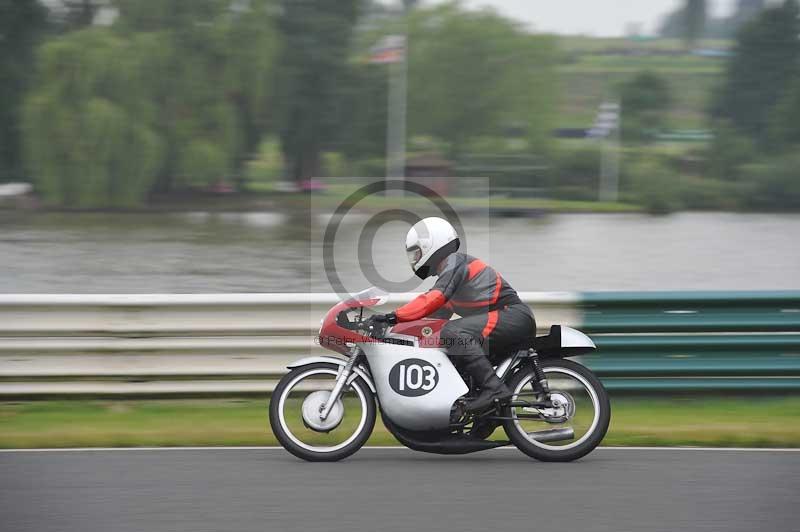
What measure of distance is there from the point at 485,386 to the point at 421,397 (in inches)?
14.7

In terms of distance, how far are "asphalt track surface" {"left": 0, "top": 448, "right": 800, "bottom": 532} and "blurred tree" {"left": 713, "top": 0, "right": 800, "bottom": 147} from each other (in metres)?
52.4

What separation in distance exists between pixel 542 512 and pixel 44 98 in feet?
132

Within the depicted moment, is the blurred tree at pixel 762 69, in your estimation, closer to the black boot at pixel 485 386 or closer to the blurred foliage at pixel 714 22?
the blurred foliage at pixel 714 22

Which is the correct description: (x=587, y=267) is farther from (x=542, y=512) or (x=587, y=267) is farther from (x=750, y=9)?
(x=750, y=9)

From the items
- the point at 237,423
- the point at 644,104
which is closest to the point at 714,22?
the point at 644,104

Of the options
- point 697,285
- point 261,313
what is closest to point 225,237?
point 697,285

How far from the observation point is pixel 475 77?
57250 millimetres

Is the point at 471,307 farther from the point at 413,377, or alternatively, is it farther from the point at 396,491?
the point at 396,491

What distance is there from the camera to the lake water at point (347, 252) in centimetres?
2539

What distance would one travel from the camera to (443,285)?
600cm

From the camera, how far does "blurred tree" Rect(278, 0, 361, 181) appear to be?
1987 inches

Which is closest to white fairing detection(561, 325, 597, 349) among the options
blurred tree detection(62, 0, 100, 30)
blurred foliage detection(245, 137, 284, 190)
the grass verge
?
the grass verge

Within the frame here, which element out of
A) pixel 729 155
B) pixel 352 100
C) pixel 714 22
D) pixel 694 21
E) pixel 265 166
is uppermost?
pixel 694 21

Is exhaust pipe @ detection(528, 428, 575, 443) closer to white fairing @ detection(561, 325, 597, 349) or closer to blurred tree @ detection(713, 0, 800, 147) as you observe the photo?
white fairing @ detection(561, 325, 597, 349)
